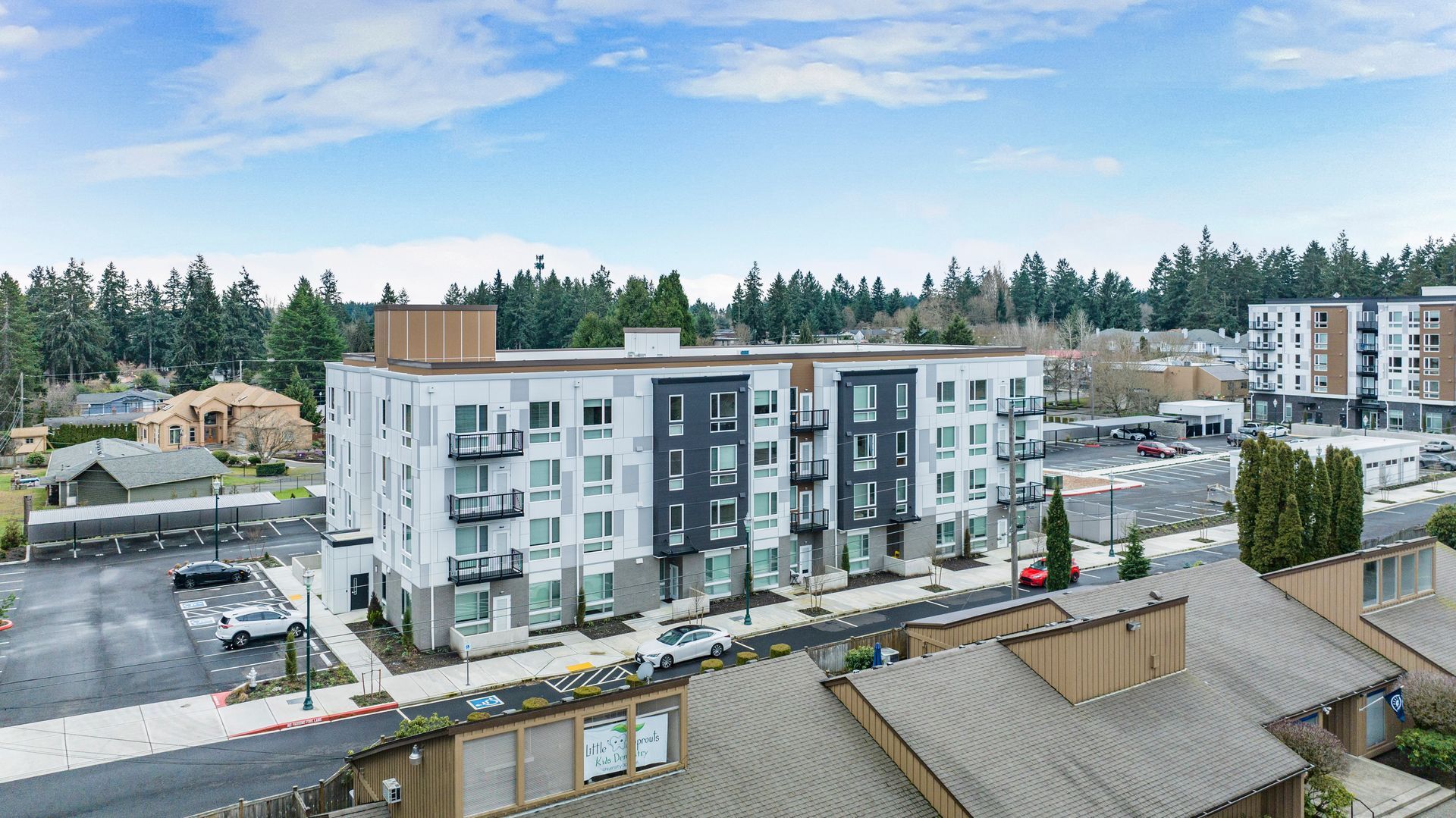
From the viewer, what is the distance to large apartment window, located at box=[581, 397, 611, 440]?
1698 inches

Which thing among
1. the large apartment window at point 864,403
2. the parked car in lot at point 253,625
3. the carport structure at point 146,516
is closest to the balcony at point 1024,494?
the large apartment window at point 864,403

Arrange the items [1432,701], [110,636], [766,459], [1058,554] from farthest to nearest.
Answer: [766,459] < [1058,554] < [110,636] < [1432,701]

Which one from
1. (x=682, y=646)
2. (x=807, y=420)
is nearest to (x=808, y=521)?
(x=807, y=420)

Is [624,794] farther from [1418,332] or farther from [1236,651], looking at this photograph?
[1418,332]

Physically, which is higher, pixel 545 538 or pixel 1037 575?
pixel 545 538

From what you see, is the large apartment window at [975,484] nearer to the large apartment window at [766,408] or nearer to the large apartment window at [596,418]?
the large apartment window at [766,408]

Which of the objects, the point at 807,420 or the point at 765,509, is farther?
the point at 807,420

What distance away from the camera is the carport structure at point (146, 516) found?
60312 mm

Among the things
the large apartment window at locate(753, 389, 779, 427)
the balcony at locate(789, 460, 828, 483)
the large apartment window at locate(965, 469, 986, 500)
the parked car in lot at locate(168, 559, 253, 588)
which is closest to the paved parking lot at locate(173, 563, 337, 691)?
the parked car in lot at locate(168, 559, 253, 588)

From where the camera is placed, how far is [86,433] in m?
99.9

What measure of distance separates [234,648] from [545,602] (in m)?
12.6

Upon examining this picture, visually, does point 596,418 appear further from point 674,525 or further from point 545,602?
point 545,602

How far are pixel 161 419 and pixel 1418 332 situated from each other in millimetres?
128174

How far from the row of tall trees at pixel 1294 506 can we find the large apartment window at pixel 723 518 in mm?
23251
